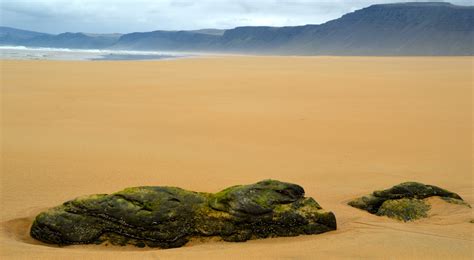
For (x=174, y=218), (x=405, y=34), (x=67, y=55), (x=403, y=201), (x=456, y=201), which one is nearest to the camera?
(x=174, y=218)

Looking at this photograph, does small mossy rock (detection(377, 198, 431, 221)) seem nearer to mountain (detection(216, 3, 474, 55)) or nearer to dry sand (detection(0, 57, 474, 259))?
dry sand (detection(0, 57, 474, 259))

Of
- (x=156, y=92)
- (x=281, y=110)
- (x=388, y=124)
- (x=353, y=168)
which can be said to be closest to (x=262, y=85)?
(x=156, y=92)

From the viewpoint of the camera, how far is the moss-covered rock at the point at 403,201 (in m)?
5.90

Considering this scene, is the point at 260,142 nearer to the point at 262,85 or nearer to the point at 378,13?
the point at 262,85

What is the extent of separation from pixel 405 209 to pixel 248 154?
12.9ft

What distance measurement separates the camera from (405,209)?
593 cm

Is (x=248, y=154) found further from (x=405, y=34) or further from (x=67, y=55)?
(x=405, y=34)

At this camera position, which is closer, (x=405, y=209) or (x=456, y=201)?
(x=405, y=209)

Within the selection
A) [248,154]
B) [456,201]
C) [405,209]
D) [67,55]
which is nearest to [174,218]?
[405,209]

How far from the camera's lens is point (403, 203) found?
6.02m

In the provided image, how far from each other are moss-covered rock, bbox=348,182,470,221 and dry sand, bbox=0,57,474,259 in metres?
0.17

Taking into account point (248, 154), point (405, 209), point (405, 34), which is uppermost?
point (405, 34)

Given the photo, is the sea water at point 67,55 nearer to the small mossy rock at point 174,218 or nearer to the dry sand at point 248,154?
the dry sand at point 248,154

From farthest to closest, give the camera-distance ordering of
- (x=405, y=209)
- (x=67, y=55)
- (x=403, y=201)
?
(x=67, y=55) → (x=403, y=201) → (x=405, y=209)
